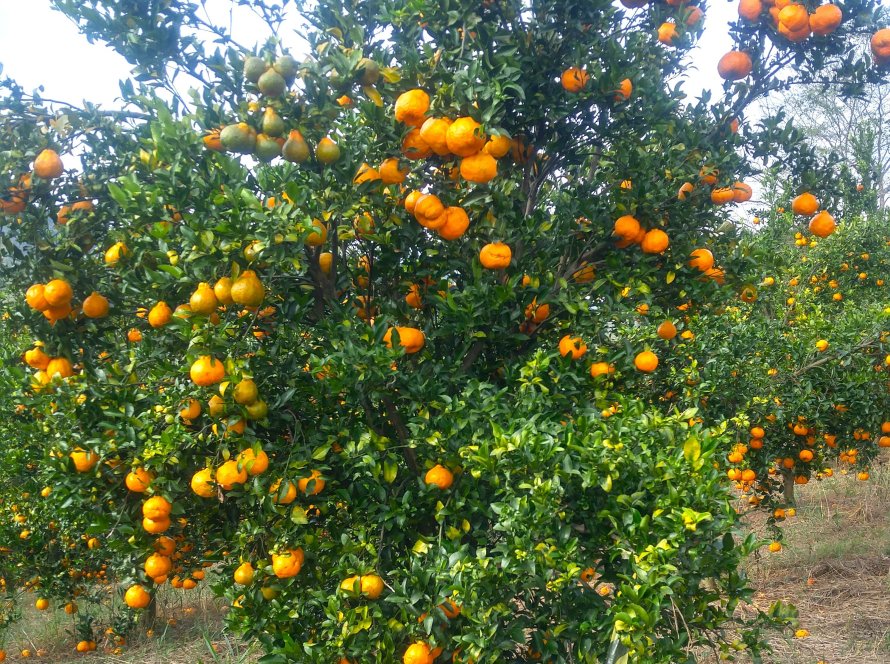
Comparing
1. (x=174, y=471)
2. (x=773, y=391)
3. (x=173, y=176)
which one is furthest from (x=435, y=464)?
(x=773, y=391)

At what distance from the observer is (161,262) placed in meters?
2.31

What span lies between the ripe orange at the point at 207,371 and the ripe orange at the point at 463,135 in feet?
2.94

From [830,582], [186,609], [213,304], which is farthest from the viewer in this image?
[186,609]

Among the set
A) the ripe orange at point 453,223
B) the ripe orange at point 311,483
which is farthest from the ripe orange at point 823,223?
the ripe orange at point 311,483

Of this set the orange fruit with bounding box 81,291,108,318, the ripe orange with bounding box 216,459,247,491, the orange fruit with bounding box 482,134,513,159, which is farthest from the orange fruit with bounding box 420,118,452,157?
the orange fruit with bounding box 81,291,108,318

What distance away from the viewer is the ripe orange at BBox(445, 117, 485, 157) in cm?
203

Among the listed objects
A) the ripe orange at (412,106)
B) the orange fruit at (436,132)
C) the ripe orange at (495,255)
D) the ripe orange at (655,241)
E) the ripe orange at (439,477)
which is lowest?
the ripe orange at (439,477)

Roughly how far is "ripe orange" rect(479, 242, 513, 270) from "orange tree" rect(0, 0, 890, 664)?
2 cm

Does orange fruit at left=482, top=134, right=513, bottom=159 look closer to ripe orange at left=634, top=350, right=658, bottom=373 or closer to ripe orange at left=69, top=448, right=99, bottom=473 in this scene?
ripe orange at left=634, top=350, right=658, bottom=373

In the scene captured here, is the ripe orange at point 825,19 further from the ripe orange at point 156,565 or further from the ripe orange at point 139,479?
→ the ripe orange at point 156,565

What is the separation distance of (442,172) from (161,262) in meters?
0.97

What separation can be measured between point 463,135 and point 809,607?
4902 mm

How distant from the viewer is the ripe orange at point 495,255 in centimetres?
236

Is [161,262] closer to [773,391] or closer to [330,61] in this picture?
[330,61]
